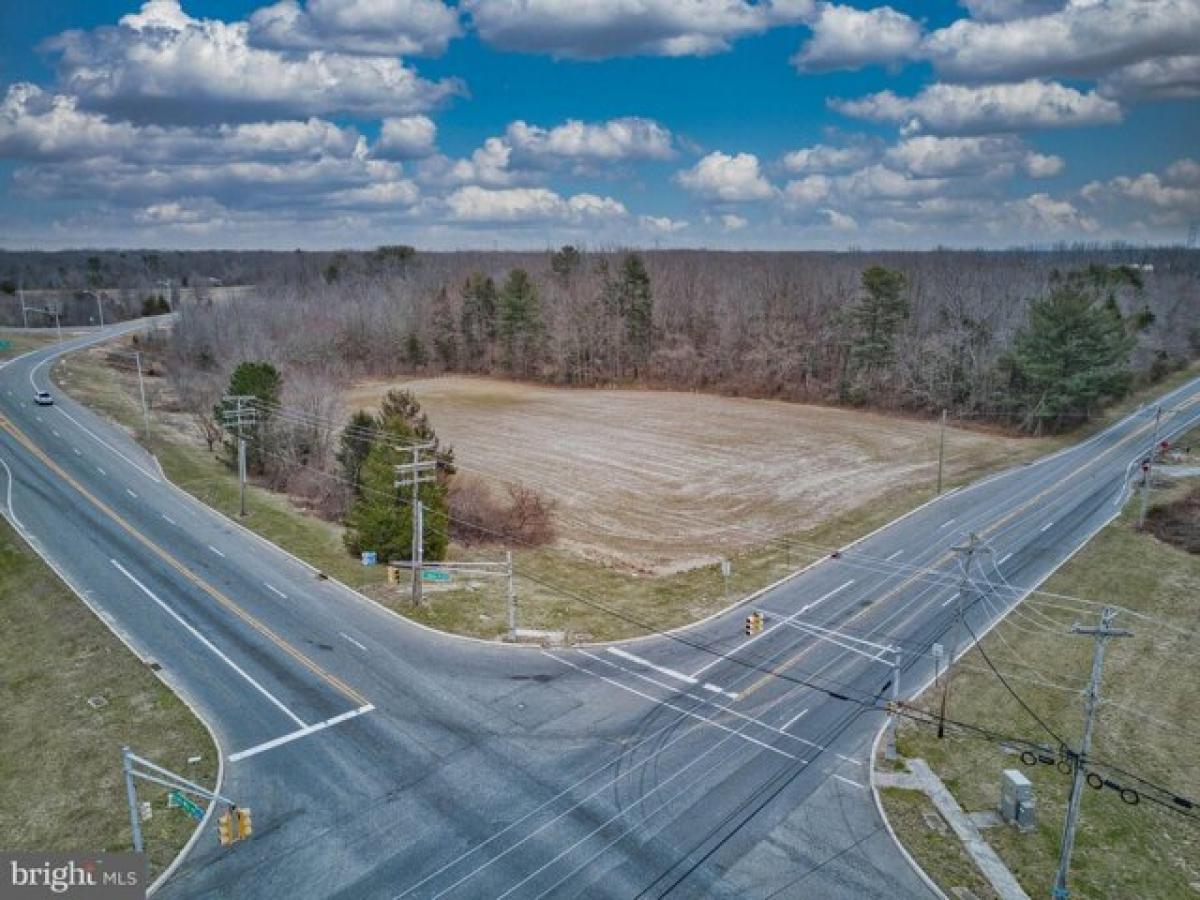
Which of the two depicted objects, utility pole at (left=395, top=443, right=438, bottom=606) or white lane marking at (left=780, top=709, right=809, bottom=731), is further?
utility pole at (left=395, top=443, right=438, bottom=606)

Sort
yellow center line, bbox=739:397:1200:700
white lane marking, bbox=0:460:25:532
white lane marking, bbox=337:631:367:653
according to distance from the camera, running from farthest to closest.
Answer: white lane marking, bbox=0:460:25:532 → white lane marking, bbox=337:631:367:653 → yellow center line, bbox=739:397:1200:700

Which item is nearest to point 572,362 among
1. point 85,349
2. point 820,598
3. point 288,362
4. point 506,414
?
point 506,414

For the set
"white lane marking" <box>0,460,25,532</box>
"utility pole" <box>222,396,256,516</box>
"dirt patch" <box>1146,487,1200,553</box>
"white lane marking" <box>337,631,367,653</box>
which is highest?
"utility pole" <box>222,396,256,516</box>

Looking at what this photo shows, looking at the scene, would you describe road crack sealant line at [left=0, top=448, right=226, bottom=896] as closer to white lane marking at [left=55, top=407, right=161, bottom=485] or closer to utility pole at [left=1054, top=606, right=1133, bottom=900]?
white lane marking at [left=55, top=407, right=161, bottom=485]

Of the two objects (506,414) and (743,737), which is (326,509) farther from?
(506,414)

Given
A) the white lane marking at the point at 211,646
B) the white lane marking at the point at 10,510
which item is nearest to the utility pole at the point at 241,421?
the white lane marking at the point at 211,646

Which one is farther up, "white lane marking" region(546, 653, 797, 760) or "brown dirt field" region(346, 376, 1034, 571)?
"brown dirt field" region(346, 376, 1034, 571)


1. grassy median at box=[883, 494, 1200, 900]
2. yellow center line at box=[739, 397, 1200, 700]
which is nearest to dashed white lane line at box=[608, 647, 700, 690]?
yellow center line at box=[739, 397, 1200, 700]
